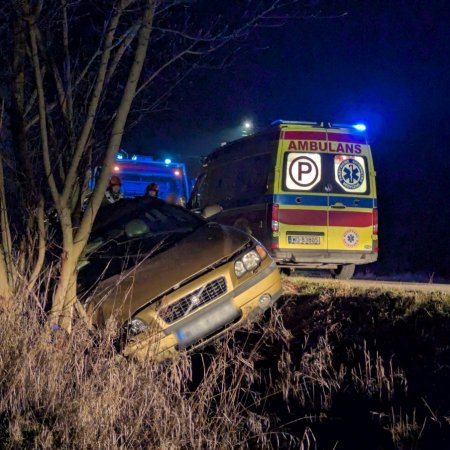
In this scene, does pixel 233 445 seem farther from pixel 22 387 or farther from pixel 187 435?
pixel 22 387

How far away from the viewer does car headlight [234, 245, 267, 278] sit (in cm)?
588

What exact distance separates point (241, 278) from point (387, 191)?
18024mm

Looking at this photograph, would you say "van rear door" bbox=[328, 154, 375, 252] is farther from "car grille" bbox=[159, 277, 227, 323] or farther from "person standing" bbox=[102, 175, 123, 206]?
"car grille" bbox=[159, 277, 227, 323]

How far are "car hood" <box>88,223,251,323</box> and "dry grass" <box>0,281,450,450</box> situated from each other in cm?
87

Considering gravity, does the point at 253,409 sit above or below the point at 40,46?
below

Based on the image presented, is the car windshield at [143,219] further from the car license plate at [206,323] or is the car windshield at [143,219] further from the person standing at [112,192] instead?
the person standing at [112,192]

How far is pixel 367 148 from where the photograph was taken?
31.7 feet

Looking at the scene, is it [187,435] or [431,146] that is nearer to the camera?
[187,435]

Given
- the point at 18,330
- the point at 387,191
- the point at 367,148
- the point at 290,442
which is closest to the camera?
the point at 290,442

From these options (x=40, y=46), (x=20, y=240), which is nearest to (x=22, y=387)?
(x=20, y=240)

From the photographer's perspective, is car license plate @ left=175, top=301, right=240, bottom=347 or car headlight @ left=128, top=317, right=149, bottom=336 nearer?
car headlight @ left=128, top=317, right=149, bottom=336

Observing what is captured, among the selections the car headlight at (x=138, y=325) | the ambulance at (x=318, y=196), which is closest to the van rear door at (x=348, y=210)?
the ambulance at (x=318, y=196)

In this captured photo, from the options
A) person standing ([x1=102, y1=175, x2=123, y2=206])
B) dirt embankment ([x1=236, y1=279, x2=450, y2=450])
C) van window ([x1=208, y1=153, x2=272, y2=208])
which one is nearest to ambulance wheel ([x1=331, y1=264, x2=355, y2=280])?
van window ([x1=208, y1=153, x2=272, y2=208])

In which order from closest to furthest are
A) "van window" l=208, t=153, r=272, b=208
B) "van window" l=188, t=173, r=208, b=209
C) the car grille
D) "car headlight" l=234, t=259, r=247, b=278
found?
the car grille < "car headlight" l=234, t=259, r=247, b=278 < "van window" l=208, t=153, r=272, b=208 < "van window" l=188, t=173, r=208, b=209
